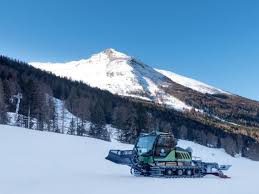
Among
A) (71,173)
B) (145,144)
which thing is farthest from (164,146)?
(71,173)

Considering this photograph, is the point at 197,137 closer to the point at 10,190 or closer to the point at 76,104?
the point at 76,104

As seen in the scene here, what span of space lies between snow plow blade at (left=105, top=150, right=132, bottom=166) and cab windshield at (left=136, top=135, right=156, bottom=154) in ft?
5.17

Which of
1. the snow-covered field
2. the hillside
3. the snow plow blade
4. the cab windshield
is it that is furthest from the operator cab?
the hillside

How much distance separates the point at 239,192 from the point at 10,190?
8994 millimetres

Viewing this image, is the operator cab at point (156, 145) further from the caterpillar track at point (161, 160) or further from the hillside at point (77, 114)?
the hillside at point (77, 114)

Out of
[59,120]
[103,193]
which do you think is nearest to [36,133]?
[103,193]

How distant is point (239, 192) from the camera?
56.3ft

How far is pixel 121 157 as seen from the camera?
28266 mm

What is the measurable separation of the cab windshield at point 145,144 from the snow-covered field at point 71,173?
1.81 meters

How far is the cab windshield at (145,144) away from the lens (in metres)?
25.7

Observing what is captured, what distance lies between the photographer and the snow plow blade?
27.8 metres

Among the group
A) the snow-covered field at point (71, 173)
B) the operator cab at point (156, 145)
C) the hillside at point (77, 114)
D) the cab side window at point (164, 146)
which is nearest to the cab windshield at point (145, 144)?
the operator cab at point (156, 145)

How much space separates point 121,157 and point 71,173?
5.67m

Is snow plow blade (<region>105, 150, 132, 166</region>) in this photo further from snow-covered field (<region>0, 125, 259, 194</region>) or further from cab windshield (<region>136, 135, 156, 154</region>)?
cab windshield (<region>136, 135, 156, 154</region>)
